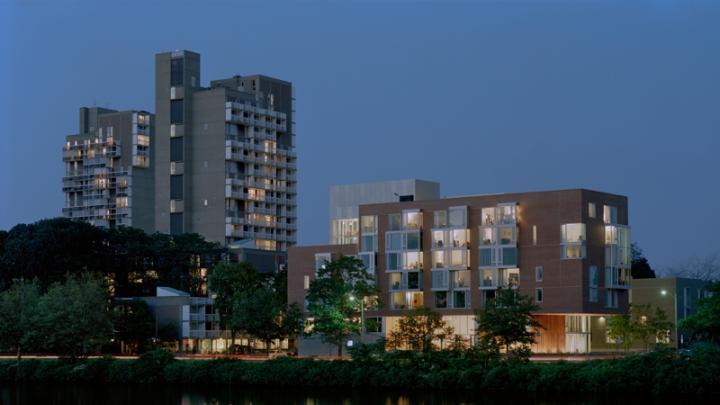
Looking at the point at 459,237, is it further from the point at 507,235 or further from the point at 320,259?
the point at 320,259

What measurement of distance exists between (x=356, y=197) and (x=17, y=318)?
43.6 meters

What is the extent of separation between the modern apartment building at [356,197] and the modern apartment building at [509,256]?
11234 mm

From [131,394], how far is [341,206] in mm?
60250

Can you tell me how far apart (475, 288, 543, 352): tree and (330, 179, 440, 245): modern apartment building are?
38398mm

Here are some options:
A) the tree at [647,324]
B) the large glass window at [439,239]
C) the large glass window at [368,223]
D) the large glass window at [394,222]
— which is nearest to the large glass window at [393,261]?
the large glass window at [394,222]

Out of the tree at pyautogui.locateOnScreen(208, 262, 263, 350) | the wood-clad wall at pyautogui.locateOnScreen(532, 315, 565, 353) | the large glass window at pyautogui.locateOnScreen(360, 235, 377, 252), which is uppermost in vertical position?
the large glass window at pyautogui.locateOnScreen(360, 235, 377, 252)

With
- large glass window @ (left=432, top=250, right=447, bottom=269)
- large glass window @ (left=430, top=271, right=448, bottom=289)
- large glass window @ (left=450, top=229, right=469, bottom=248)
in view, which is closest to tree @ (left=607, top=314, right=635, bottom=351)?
large glass window @ (left=450, top=229, right=469, bottom=248)

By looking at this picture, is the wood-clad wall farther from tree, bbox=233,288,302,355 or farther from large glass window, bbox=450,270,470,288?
tree, bbox=233,288,302,355

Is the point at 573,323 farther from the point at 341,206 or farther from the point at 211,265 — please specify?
the point at 211,265

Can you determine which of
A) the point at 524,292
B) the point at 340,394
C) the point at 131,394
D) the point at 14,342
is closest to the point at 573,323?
the point at 524,292

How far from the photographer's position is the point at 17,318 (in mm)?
121188

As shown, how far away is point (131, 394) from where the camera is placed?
8838 centimetres

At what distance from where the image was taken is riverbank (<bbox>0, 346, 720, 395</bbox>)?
3127 inches

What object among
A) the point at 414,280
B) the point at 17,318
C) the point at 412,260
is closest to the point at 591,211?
the point at 412,260
